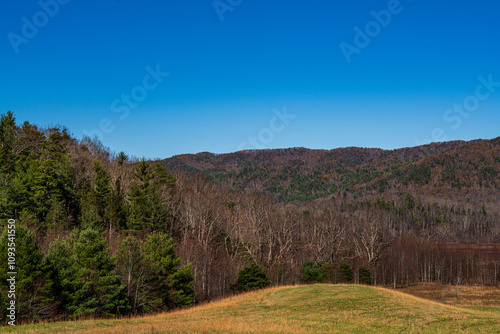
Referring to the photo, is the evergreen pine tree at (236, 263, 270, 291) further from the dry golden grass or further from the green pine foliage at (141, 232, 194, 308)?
the dry golden grass

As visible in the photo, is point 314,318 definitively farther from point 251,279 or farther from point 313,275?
point 313,275

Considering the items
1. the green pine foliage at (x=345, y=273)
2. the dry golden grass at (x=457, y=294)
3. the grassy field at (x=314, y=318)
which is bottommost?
the dry golden grass at (x=457, y=294)

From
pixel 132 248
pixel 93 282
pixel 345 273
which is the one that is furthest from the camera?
pixel 345 273

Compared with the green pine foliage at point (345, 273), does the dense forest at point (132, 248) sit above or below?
above

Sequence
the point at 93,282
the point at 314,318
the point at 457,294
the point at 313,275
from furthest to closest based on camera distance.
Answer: the point at 457,294, the point at 313,275, the point at 93,282, the point at 314,318

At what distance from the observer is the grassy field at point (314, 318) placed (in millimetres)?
22797

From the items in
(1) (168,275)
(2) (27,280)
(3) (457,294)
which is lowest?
(3) (457,294)

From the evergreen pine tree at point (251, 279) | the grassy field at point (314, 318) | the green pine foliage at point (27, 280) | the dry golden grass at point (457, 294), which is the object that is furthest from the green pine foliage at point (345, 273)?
the green pine foliage at point (27, 280)

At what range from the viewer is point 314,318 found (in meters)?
28.8

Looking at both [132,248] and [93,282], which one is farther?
[132,248]

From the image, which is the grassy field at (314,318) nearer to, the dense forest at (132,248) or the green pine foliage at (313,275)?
the dense forest at (132,248)

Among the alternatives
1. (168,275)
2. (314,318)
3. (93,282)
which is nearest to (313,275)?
(168,275)

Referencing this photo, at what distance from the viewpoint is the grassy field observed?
22.8m

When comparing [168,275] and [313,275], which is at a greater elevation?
[168,275]
